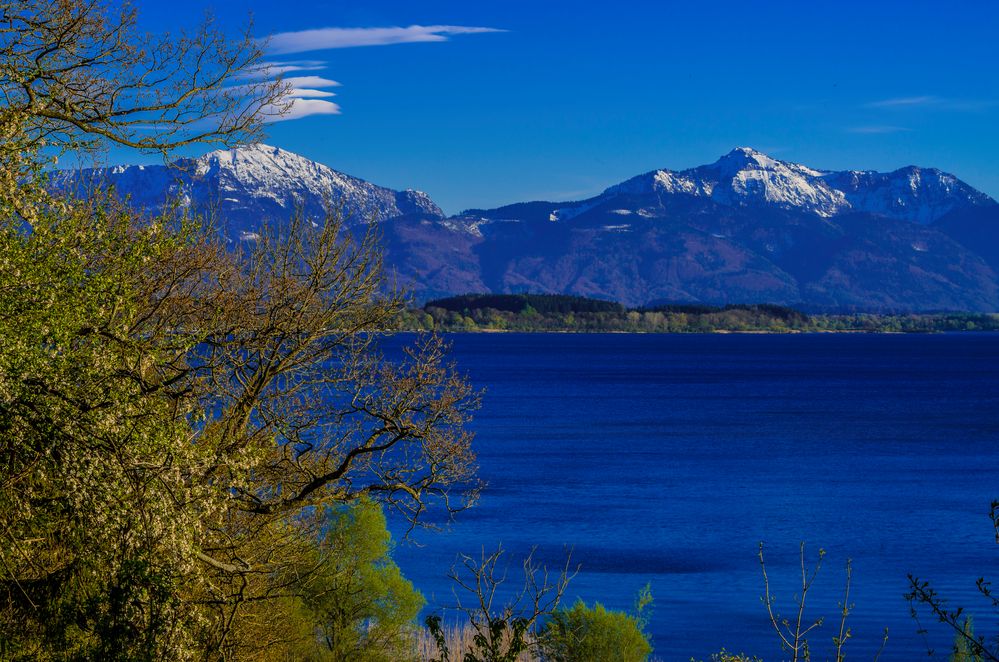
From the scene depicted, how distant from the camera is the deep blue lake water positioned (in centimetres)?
4066

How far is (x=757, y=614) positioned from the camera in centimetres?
3919

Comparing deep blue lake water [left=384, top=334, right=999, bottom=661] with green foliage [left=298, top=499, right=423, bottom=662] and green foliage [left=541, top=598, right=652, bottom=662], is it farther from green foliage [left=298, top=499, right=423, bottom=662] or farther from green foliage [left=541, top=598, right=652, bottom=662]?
green foliage [left=298, top=499, right=423, bottom=662]

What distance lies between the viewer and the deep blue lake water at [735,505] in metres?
40.7

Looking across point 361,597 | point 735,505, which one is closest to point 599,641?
point 361,597

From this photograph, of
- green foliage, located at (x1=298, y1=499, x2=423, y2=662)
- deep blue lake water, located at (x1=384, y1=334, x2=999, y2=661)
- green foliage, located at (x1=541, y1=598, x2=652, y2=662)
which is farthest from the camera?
deep blue lake water, located at (x1=384, y1=334, x2=999, y2=661)

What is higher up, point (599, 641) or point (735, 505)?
point (599, 641)

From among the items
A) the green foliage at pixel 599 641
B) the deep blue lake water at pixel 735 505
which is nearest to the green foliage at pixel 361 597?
the green foliage at pixel 599 641

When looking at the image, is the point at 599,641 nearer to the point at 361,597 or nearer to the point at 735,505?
the point at 361,597

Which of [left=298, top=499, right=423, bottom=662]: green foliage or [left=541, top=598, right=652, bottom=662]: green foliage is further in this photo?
[left=298, top=499, right=423, bottom=662]: green foliage

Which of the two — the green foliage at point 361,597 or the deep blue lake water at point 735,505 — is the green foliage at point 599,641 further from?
the deep blue lake water at point 735,505

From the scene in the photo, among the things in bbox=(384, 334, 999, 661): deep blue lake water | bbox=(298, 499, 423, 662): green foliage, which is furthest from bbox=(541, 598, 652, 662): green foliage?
bbox=(384, 334, 999, 661): deep blue lake water

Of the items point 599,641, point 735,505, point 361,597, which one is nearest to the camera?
point 599,641

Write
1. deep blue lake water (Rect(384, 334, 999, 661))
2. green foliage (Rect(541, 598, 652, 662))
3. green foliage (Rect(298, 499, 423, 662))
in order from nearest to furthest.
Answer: green foliage (Rect(541, 598, 652, 662)) < green foliage (Rect(298, 499, 423, 662)) < deep blue lake water (Rect(384, 334, 999, 661))

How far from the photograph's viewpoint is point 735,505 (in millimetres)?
60656
